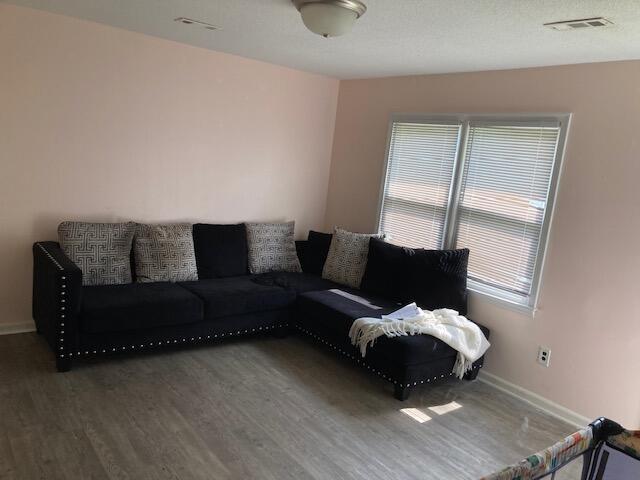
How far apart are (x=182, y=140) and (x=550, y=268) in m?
3.00

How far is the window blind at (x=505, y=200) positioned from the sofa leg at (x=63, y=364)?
2907 mm

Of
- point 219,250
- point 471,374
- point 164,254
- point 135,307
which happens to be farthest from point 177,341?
point 471,374

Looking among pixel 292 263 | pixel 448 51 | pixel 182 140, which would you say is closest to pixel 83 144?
pixel 182 140

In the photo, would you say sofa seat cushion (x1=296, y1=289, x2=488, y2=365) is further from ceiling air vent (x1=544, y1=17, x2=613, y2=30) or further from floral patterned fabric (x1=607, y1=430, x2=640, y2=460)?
ceiling air vent (x1=544, y1=17, x2=613, y2=30)

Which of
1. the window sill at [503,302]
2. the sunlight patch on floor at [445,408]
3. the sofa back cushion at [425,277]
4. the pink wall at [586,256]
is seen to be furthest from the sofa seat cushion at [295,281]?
the sunlight patch on floor at [445,408]

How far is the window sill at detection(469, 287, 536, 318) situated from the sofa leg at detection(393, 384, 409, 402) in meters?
1.01

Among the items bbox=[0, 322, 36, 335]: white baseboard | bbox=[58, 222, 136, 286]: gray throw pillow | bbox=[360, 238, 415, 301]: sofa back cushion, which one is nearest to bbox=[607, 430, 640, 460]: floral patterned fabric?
bbox=[360, 238, 415, 301]: sofa back cushion

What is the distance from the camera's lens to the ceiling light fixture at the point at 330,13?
250 cm

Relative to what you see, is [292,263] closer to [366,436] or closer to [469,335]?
[469,335]

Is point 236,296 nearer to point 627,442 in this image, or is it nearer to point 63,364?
point 63,364

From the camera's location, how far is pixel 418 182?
441cm

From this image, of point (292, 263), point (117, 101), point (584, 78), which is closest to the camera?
point (584, 78)

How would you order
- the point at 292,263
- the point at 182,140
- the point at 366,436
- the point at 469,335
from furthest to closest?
the point at 292,263
the point at 182,140
the point at 469,335
the point at 366,436

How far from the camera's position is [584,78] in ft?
10.8
